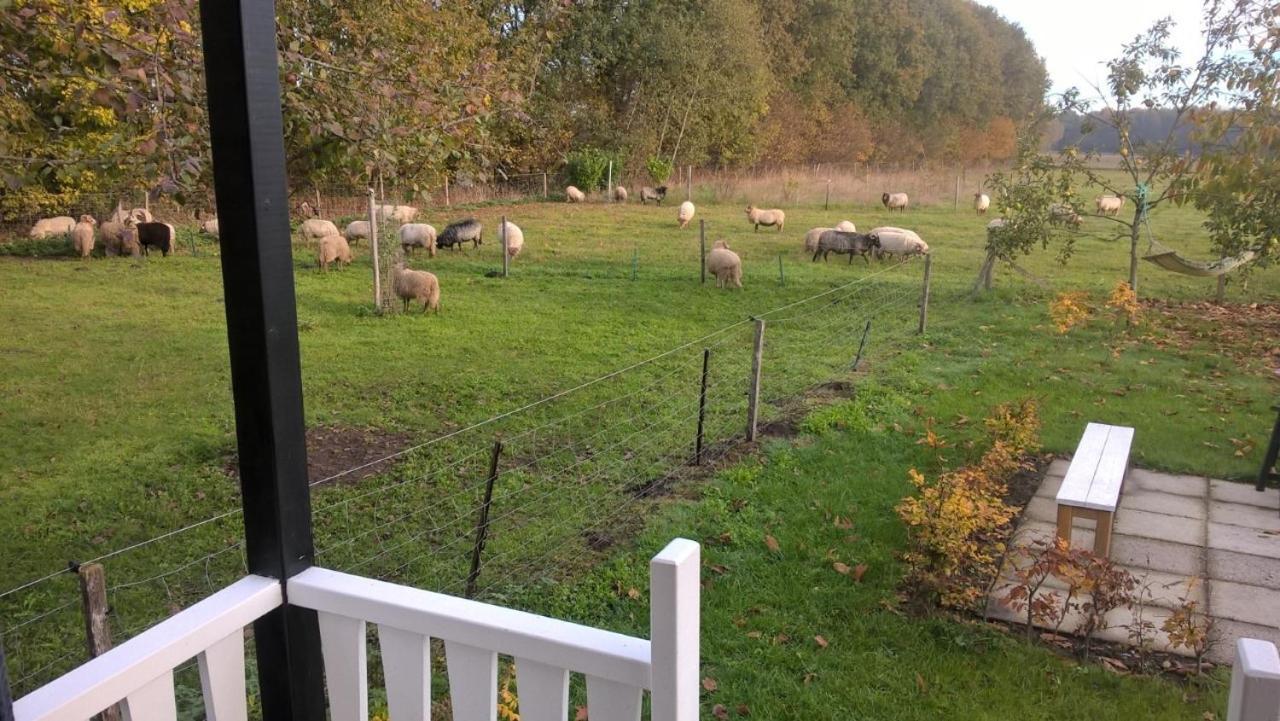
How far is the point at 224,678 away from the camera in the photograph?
1.40 metres

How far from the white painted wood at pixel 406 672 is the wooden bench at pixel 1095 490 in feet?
11.6

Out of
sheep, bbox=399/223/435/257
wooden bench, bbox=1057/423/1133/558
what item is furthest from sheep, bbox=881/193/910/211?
wooden bench, bbox=1057/423/1133/558

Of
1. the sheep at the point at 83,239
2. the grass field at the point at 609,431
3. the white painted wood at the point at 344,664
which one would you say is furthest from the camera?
the sheep at the point at 83,239

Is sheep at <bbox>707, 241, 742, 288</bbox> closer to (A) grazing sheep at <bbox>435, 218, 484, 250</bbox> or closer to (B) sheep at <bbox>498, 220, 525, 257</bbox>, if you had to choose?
(B) sheep at <bbox>498, 220, 525, 257</bbox>

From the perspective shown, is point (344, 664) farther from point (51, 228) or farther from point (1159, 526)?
point (51, 228)

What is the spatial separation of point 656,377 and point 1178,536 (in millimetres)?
4052

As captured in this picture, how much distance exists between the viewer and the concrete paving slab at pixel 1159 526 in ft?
15.2

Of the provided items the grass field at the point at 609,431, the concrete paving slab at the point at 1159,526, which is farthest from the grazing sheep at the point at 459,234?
the concrete paving slab at the point at 1159,526

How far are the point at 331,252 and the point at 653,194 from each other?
41.2 ft

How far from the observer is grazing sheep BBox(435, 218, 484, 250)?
1490 centimetres

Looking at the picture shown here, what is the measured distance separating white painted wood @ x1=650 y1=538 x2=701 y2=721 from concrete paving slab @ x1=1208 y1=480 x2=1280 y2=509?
5169mm

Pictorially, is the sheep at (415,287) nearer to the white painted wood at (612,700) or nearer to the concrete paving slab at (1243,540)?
the concrete paving slab at (1243,540)

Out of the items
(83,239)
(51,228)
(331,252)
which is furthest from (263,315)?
(51,228)

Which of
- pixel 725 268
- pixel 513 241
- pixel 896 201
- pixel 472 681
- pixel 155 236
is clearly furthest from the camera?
pixel 896 201
